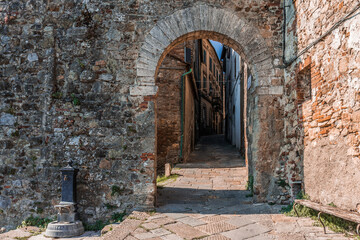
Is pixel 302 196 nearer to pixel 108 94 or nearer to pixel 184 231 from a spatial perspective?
pixel 184 231

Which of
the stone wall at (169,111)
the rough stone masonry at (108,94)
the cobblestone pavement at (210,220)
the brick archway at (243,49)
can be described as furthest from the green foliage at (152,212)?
the stone wall at (169,111)

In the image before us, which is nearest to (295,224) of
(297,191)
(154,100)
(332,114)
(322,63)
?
(297,191)

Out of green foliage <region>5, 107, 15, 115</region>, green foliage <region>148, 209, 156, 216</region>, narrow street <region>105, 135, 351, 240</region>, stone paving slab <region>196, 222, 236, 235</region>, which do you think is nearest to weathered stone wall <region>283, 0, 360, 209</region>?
narrow street <region>105, 135, 351, 240</region>

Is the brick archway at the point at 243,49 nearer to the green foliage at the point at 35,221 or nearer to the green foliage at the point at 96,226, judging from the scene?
the green foliage at the point at 96,226

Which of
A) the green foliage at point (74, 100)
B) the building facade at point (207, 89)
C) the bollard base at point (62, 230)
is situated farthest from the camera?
the building facade at point (207, 89)

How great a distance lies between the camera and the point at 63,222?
15.5 ft

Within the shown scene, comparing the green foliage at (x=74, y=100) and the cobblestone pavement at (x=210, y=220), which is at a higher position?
the green foliage at (x=74, y=100)

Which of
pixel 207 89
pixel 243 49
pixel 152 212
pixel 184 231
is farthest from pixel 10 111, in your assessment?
pixel 207 89

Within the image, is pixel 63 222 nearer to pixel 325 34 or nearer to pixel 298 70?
pixel 298 70

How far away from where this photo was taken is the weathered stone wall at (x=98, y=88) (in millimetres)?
5035

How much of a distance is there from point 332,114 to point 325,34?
1.08 meters

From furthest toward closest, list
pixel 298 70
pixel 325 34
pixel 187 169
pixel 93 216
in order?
pixel 187 169, pixel 93 216, pixel 298 70, pixel 325 34

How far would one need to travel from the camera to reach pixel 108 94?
515 cm

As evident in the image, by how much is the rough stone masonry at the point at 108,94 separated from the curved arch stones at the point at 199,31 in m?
0.02
